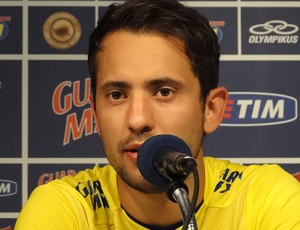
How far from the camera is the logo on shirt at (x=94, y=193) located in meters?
1.49

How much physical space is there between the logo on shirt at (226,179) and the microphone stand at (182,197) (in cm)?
56

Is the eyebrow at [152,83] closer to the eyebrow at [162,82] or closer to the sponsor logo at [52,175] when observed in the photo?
the eyebrow at [162,82]

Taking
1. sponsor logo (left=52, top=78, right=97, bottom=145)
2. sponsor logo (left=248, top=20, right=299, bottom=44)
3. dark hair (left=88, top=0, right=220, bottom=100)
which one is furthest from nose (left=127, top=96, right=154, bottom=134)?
sponsor logo (left=248, top=20, right=299, bottom=44)

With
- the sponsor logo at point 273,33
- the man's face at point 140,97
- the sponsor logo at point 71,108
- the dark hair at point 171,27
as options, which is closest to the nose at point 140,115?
the man's face at point 140,97

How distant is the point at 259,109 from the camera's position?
8.55 feet

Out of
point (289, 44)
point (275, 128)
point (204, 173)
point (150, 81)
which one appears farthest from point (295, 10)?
point (150, 81)

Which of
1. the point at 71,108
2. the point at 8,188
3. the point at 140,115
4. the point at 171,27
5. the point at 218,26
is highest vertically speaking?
the point at 171,27

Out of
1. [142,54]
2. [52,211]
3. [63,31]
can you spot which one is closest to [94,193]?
[52,211]

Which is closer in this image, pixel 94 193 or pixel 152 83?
pixel 152 83

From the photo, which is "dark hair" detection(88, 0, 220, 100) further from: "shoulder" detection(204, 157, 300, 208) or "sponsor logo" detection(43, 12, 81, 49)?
"sponsor logo" detection(43, 12, 81, 49)

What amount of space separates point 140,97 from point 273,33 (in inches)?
58.0

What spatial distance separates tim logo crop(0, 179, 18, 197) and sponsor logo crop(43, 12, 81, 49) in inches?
22.5

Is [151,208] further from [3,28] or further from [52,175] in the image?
[3,28]

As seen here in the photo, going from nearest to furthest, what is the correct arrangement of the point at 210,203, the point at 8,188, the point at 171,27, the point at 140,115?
the point at 140,115
the point at 171,27
the point at 210,203
the point at 8,188
